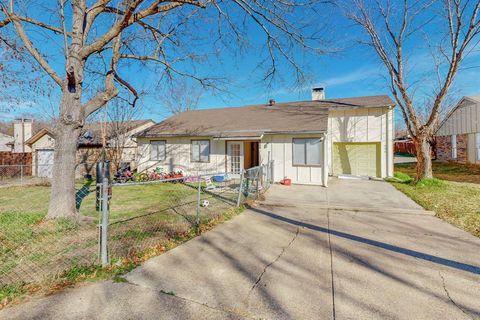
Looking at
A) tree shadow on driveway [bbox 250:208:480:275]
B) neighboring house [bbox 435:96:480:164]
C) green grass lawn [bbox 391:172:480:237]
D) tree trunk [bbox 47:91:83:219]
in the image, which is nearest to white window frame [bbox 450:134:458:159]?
neighboring house [bbox 435:96:480:164]

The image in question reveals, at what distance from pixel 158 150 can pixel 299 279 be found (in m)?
13.7

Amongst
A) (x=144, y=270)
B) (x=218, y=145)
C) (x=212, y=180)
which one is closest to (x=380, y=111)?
(x=218, y=145)

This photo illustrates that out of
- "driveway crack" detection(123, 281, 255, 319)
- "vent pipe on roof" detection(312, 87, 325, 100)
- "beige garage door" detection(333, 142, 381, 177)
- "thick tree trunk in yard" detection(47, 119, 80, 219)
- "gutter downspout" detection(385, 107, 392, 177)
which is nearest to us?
"driveway crack" detection(123, 281, 255, 319)

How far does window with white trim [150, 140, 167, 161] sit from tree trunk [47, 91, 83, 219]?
937cm

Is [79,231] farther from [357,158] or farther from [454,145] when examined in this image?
[454,145]

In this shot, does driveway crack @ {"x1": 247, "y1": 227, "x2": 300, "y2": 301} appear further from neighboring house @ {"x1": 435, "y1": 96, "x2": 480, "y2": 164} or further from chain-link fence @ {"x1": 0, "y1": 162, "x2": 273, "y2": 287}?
neighboring house @ {"x1": 435, "y1": 96, "x2": 480, "y2": 164}

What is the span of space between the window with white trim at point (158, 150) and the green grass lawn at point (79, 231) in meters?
6.77

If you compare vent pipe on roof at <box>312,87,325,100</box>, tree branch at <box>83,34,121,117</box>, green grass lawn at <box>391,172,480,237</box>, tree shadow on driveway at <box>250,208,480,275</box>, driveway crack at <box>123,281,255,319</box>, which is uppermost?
vent pipe on roof at <box>312,87,325,100</box>

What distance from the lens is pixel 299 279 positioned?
324cm

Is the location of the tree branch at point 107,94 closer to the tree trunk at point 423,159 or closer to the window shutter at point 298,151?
the window shutter at point 298,151

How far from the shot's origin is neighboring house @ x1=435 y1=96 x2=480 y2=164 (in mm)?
18641

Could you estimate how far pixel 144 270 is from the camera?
345 centimetres

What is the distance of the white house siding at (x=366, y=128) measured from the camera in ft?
44.5

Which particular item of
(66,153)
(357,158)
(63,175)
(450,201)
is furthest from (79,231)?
(357,158)
